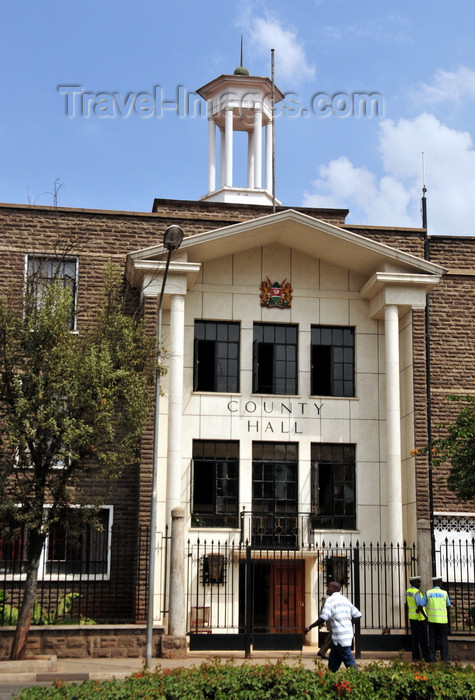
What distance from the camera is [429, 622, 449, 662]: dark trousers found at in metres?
20.2

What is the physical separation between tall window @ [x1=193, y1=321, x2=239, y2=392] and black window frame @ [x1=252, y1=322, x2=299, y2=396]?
558 millimetres

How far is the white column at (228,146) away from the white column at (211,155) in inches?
44.7

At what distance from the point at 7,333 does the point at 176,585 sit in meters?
6.46

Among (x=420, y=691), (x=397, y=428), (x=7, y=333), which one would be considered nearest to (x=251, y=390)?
(x=397, y=428)

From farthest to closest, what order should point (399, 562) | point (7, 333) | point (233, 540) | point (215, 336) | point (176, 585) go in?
point (215, 336) → point (233, 540) → point (399, 562) → point (176, 585) → point (7, 333)

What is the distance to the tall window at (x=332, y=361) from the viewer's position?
2666 centimetres

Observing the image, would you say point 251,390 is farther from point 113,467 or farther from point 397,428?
point 113,467

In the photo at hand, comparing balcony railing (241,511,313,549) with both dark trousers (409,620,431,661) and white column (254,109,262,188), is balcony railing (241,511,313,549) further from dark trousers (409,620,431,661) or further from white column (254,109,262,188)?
white column (254,109,262,188)

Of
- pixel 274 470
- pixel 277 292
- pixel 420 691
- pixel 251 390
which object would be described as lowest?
pixel 420 691

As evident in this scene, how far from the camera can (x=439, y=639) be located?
2058 cm

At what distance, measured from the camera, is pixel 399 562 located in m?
23.2

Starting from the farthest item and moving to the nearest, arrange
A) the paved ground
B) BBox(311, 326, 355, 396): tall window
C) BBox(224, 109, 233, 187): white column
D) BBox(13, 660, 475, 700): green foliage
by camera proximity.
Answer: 1. BBox(224, 109, 233, 187): white column
2. BBox(311, 326, 355, 396): tall window
3. the paved ground
4. BBox(13, 660, 475, 700): green foliage

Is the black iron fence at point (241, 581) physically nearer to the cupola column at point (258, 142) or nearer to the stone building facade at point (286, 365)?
the stone building facade at point (286, 365)

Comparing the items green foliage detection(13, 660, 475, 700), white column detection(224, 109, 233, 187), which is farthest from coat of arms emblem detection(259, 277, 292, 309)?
green foliage detection(13, 660, 475, 700)
